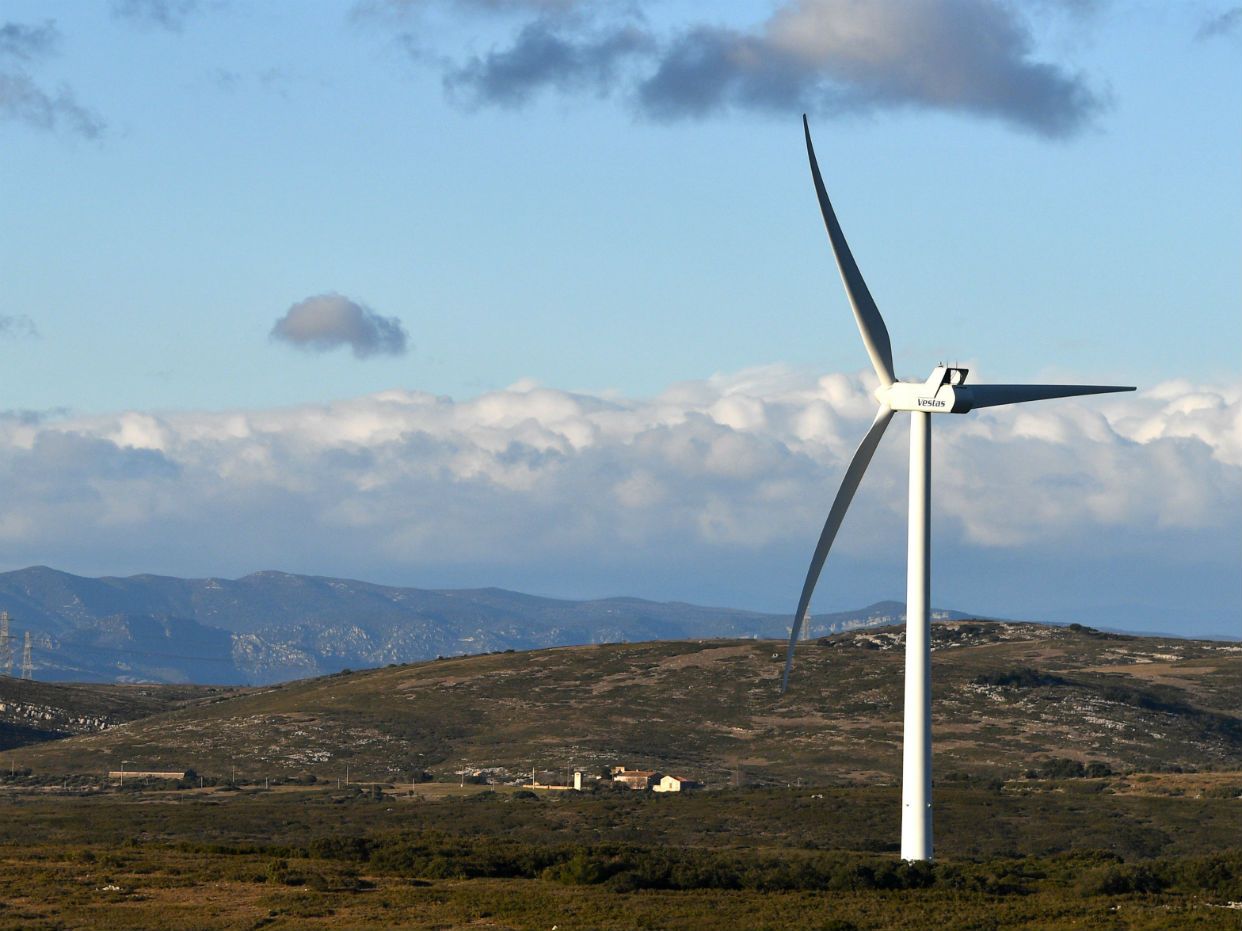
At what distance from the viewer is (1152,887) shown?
221 feet

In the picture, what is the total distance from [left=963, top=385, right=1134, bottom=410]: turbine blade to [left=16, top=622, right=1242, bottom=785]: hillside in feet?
242

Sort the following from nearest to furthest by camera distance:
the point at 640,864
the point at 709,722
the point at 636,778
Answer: the point at 640,864
the point at 636,778
the point at 709,722

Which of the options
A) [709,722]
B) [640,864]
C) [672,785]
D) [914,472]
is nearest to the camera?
[914,472]

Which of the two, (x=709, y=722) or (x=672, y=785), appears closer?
(x=672, y=785)

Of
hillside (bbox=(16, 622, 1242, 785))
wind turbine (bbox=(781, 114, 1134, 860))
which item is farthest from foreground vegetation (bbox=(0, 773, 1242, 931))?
hillside (bbox=(16, 622, 1242, 785))

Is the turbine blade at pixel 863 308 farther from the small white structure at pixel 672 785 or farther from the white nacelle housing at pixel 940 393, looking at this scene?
the small white structure at pixel 672 785

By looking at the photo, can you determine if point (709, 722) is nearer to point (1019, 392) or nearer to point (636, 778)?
point (636, 778)

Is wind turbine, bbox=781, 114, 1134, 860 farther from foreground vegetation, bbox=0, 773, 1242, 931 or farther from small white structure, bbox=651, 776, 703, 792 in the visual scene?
small white structure, bbox=651, 776, 703, 792

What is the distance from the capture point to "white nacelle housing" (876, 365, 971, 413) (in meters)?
64.2

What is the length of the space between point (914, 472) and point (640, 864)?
19.3 meters

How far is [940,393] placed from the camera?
6425 centimetres

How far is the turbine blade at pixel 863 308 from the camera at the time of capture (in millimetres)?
67188

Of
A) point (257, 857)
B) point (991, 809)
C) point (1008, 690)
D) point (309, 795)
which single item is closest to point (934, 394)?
point (257, 857)

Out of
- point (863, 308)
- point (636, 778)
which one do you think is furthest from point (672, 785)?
point (863, 308)
